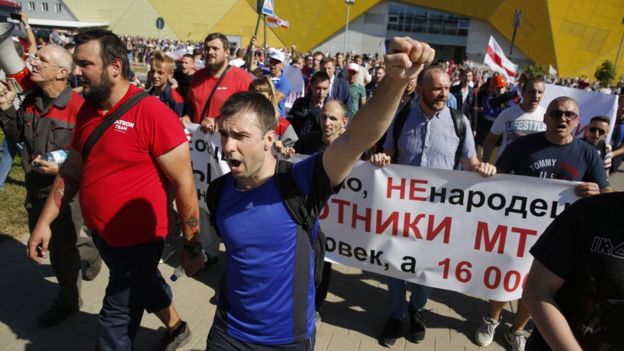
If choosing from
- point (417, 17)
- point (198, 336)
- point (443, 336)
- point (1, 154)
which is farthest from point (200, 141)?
point (417, 17)

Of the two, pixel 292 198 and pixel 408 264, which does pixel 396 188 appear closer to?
pixel 408 264

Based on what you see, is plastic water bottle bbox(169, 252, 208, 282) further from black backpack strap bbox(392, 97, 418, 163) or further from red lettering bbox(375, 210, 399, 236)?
black backpack strap bbox(392, 97, 418, 163)

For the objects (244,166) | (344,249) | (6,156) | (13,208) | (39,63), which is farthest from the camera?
(6,156)

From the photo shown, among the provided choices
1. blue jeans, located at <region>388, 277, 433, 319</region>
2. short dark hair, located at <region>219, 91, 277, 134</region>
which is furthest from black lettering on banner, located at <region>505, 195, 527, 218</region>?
short dark hair, located at <region>219, 91, 277, 134</region>

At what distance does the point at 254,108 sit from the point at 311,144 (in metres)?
1.90

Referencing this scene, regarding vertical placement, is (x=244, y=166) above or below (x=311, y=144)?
above

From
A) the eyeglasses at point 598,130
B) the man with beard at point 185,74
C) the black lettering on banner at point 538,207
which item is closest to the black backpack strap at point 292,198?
the black lettering on banner at point 538,207

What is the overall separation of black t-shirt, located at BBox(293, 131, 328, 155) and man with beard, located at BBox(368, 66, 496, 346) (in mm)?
512

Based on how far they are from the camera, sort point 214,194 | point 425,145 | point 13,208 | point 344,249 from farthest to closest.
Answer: point 13,208 < point 344,249 < point 425,145 < point 214,194

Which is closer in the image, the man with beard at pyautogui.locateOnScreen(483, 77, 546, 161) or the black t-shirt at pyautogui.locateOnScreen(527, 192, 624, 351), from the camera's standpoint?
the black t-shirt at pyautogui.locateOnScreen(527, 192, 624, 351)

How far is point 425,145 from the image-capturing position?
3510 mm

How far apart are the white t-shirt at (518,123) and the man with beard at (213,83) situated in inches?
115

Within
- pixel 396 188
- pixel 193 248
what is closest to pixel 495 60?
pixel 396 188

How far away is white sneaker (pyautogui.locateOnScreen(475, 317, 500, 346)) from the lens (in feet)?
12.0
